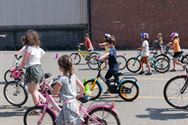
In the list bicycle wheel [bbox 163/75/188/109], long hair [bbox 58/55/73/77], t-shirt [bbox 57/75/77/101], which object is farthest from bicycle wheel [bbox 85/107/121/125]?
bicycle wheel [bbox 163/75/188/109]

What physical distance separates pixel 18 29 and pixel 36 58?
65.6 feet

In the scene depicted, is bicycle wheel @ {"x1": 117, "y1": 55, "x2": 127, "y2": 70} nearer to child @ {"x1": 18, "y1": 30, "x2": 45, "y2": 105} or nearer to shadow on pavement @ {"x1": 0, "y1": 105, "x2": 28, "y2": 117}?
shadow on pavement @ {"x1": 0, "y1": 105, "x2": 28, "y2": 117}

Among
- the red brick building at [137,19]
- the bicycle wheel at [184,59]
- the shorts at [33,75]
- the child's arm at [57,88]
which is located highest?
the red brick building at [137,19]

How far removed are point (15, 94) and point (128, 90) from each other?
2801mm

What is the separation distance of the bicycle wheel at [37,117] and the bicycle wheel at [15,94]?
88.2 inches

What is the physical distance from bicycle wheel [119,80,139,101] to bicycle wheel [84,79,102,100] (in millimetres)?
556

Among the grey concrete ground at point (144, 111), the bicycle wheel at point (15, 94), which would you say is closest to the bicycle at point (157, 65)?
the grey concrete ground at point (144, 111)

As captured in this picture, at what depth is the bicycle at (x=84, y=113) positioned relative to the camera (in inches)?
295

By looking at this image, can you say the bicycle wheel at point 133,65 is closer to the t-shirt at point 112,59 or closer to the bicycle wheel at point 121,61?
the bicycle wheel at point 121,61

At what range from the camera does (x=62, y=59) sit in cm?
695

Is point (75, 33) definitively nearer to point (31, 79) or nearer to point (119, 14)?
point (119, 14)

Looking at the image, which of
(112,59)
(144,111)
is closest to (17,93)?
(112,59)

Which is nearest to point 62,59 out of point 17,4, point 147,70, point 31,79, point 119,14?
point 31,79

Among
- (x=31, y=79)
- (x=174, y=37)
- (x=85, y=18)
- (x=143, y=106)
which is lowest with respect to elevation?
(x=143, y=106)
